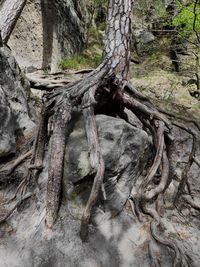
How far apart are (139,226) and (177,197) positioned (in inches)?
35.7

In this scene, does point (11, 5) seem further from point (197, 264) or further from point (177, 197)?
point (197, 264)

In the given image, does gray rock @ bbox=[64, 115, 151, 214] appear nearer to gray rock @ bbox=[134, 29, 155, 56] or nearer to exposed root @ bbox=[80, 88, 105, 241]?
exposed root @ bbox=[80, 88, 105, 241]

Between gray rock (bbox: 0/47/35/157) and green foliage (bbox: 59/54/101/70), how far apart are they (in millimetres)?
2221

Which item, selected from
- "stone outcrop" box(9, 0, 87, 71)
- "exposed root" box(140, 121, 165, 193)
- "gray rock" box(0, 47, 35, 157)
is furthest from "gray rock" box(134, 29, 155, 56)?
"exposed root" box(140, 121, 165, 193)

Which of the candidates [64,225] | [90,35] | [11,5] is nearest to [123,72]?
[64,225]

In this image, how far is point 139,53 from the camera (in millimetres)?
10219

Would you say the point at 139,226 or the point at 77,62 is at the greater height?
the point at 77,62

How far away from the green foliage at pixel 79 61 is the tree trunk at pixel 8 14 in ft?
6.40

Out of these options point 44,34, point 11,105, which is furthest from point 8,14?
point 11,105

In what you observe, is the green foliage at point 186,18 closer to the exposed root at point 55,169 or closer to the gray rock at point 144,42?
the gray rock at point 144,42

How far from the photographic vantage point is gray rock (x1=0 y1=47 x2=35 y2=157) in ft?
13.5

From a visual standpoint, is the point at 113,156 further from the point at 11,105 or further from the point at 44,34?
the point at 44,34

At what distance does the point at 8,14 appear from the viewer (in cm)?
543

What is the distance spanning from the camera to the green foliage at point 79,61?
7219 mm
